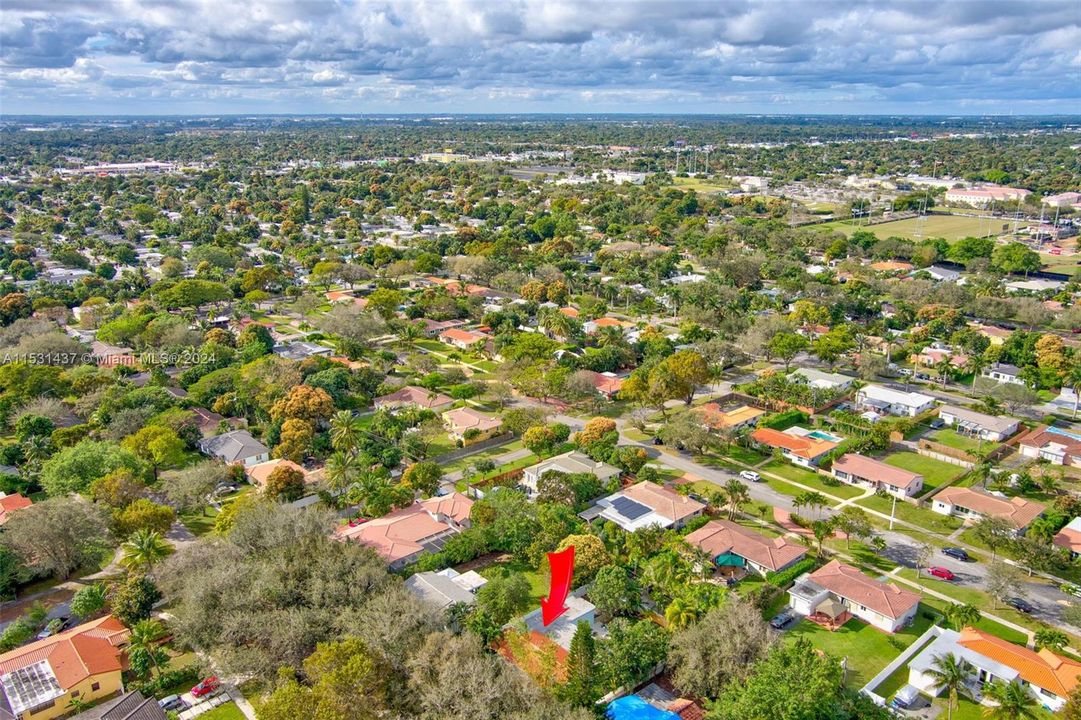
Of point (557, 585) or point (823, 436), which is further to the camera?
point (823, 436)

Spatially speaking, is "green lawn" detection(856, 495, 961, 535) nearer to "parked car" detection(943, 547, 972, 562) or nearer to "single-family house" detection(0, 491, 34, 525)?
"parked car" detection(943, 547, 972, 562)

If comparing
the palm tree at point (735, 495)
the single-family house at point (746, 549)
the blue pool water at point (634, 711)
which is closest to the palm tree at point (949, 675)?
the single-family house at point (746, 549)

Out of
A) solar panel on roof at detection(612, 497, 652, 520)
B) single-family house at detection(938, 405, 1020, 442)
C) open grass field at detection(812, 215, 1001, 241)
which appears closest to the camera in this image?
solar panel on roof at detection(612, 497, 652, 520)

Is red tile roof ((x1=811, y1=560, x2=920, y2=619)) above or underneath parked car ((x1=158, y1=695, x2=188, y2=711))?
above

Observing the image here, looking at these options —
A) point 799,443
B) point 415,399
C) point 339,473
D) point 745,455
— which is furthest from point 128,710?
point 799,443

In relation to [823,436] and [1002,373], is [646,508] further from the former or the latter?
[1002,373]

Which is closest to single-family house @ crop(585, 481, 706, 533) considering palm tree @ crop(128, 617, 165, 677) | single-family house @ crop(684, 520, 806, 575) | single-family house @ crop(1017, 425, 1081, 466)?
single-family house @ crop(684, 520, 806, 575)

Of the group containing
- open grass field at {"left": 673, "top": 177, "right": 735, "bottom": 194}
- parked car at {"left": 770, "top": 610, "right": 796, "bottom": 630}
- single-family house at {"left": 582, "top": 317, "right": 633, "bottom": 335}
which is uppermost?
open grass field at {"left": 673, "top": 177, "right": 735, "bottom": 194}
